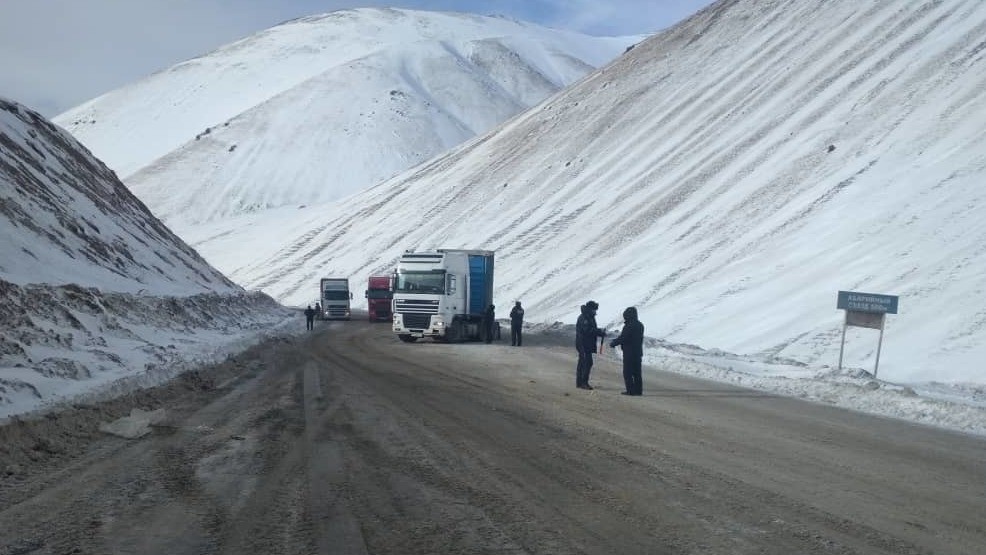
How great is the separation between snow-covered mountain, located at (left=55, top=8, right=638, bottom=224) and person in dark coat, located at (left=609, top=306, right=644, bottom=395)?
108 meters

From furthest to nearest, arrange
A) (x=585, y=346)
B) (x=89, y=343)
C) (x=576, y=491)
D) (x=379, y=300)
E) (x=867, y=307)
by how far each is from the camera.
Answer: (x=379, y=300), (x=867, y=307), (x=585, y=346), (x=89, y=343), (x=576, y=491)

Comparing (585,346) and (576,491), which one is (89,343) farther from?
(576,491)

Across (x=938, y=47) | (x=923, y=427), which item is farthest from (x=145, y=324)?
(x=938, y=47)

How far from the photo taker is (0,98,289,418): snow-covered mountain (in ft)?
46.1

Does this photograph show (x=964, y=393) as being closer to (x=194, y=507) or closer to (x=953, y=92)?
(x=194, y=507)

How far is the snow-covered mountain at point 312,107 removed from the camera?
411ft

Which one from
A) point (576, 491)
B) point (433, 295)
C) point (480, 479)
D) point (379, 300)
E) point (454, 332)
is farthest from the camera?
point (379, 300)

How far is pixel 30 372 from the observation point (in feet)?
41.3

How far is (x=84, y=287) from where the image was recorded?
20938 millimetres

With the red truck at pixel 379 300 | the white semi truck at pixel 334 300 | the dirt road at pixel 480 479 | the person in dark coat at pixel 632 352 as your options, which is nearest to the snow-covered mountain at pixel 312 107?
the white semi truck at pixel 334 300

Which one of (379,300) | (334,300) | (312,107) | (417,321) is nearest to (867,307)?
(417,321)

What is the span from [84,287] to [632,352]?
14.1 meters

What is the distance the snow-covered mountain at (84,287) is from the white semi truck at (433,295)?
19.5ft

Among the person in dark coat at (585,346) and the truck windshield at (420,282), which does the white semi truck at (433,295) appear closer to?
the truck windshield at (420,282)
